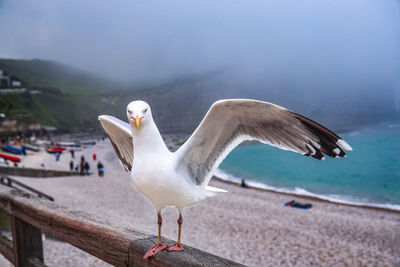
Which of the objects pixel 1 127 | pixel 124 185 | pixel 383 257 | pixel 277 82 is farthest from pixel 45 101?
pixel 383 257

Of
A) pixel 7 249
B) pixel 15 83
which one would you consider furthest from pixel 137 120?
pixel 15 83

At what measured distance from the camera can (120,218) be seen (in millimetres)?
11375

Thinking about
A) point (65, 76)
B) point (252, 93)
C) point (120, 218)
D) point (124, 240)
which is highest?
point (65, 76)

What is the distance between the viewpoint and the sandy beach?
870cm

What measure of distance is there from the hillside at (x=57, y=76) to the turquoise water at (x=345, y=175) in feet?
309

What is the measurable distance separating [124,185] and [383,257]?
1371 cm

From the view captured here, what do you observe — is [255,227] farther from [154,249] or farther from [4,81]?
[4,81]

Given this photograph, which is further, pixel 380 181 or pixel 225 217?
pixel 380 181

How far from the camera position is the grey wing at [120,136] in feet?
6.14

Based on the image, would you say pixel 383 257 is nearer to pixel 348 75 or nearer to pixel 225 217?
pixel 225 217

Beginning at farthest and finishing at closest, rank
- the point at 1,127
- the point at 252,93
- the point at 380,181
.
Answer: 1. the point at 252,93
2. the point at 1,127
3. the point at 380,181

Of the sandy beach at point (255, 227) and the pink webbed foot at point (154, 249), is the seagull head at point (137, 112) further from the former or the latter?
the sandy beach at point (255, 227)

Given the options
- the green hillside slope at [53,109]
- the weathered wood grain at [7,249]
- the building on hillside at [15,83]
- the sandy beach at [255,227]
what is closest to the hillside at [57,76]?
the green hillside slope at [53,109]

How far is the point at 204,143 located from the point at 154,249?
1.88ft
